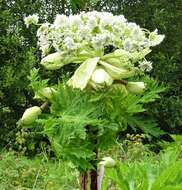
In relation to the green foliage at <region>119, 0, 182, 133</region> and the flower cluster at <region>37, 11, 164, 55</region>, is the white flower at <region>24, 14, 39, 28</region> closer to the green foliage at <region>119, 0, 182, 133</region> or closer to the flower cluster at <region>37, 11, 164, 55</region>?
the flower cluster at <region>37, 11, 164, 55</region>

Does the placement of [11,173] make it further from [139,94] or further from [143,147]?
[139,94]

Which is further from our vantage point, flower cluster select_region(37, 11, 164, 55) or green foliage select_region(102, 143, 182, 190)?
green foliage select_region(102, 143, 182, 190)

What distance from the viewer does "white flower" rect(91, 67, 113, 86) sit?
1.29m

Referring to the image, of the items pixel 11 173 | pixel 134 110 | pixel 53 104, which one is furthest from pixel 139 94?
pixel 11 173

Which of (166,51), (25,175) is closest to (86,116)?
(25,175)

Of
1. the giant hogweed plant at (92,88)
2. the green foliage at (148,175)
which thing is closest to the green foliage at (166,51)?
the green foliage at (148,175)

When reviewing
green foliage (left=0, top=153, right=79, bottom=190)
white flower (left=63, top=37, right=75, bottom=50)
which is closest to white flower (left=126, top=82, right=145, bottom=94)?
white flower (left=63, top=37, right=75, bottom=50)

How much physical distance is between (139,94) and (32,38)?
8.71m

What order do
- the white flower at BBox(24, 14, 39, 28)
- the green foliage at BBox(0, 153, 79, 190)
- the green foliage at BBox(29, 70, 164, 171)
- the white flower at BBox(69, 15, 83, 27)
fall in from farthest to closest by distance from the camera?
1. the green foliage at BBox(0, 153, 79, 190)
2. the white flower at BBox(24, 14, 39, 28)
3. the white flower at BBox(69, 15, 83, 27)
4. the green foliage at BBox(29, 70, 164, 171)

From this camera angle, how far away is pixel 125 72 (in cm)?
133

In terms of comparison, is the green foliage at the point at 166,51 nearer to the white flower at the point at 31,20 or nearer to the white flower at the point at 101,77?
the white flower at the point at 31,20

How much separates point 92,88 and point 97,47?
0.28ft

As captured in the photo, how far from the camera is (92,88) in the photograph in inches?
51.5

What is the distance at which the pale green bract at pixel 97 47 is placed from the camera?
4.34 ft
